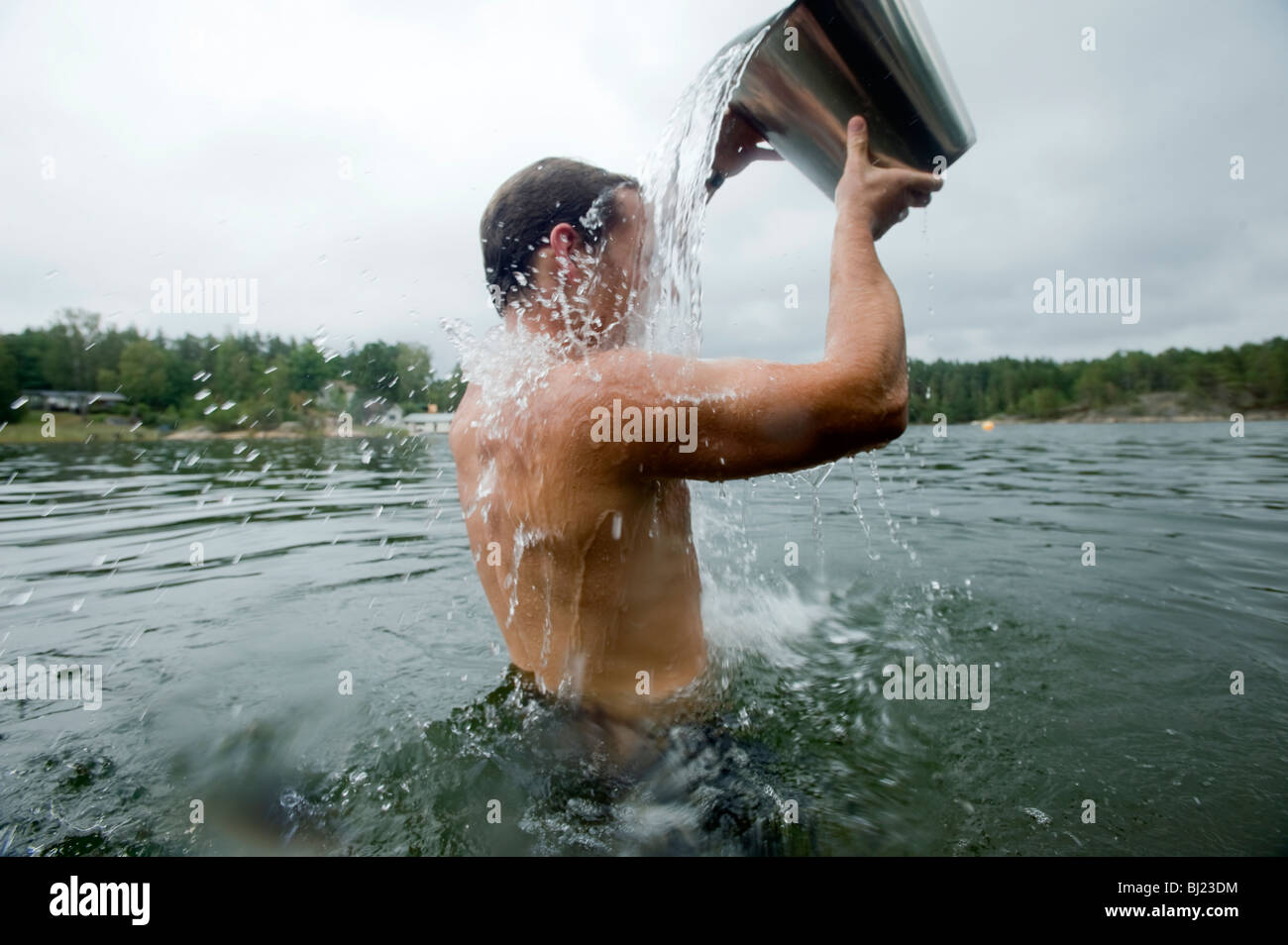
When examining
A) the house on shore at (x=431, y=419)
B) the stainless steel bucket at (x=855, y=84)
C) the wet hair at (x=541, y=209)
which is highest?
the stainless steel bucket at (x=855, y=84)

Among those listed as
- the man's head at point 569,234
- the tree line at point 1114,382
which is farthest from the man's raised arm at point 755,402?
the tree line at point 1114,382

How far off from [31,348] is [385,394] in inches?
748

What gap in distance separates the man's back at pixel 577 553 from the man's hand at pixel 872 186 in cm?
93

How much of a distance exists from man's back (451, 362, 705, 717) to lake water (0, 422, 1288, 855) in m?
0.23

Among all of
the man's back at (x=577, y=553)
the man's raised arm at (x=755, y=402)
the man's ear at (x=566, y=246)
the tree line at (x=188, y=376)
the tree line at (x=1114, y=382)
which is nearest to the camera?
the man's raised arm at (x=755, y=402)

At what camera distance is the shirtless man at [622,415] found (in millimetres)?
1556

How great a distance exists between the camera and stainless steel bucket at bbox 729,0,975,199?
1.62 metres

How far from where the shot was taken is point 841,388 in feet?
4.96

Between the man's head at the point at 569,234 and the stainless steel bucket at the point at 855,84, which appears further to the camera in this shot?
the man's head at the point at 569,234

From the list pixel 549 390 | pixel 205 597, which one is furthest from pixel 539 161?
pixel 205 597

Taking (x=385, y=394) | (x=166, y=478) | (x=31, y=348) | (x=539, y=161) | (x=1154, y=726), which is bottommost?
(x=1154, y=726)

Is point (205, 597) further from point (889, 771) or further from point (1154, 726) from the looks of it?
point (1154, 726)

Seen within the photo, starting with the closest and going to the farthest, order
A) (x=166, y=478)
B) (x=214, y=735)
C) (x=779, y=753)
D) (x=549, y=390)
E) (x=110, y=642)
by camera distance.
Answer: (x=549, y=390) → (x=779, y=753) → (x=214, y=735) → (x=110, y=642) → (x=166, y=478)

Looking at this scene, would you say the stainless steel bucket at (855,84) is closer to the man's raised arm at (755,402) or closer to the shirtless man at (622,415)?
the shirtless man at (622,415)
